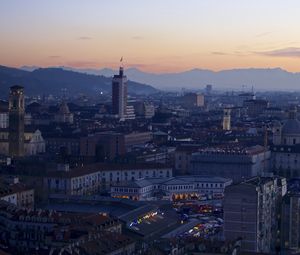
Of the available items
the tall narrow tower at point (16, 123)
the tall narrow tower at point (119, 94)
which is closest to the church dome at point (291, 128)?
the tall narrow tower at point (16, 123)

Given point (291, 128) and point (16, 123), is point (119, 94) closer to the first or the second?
point (291, 128)

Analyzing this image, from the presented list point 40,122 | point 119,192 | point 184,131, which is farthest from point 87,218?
point 40,122

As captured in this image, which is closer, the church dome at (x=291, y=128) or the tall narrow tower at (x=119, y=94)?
the church dome at (x=291, y=128)

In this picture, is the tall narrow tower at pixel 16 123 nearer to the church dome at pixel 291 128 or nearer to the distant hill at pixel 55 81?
the church dome at pixel 291 128

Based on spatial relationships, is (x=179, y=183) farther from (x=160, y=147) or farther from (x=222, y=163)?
(x=160, y=147)

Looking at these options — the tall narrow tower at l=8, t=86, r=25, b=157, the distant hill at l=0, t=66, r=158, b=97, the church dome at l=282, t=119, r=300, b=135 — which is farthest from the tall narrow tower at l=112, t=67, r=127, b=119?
the distant hill at l=0, t=66, r=158, b=97

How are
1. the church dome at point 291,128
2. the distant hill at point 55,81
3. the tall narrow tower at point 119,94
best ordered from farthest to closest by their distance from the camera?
the distant hill at point 55,81, the tall narrow tower at point 119,94, the church dome at point 291,128
